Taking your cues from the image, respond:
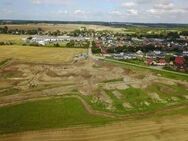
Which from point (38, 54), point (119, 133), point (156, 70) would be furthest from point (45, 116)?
point (38, 54)

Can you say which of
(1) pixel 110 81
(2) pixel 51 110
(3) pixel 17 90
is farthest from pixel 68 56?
(2) pixel 51 110

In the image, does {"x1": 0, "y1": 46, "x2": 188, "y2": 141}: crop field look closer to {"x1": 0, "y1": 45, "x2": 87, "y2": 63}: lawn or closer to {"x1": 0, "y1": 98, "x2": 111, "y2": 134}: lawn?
{"x1": 0, "y1": 98, "x2": 111, "y2": 134}: lawn

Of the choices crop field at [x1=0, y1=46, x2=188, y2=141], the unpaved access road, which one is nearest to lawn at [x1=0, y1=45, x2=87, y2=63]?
crop field at [x1=0, y1=46, x2=188, y2=141]

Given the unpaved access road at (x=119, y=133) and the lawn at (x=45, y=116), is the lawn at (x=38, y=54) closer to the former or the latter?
the lawn at (x=45, y=116)

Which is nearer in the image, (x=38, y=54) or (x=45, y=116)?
(x=45, y=116)

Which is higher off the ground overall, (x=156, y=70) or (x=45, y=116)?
(x=156, y=70)

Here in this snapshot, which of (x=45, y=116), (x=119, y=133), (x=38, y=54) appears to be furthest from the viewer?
(x=38, y=54)

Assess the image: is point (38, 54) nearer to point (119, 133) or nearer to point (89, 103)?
point (89, 103)
